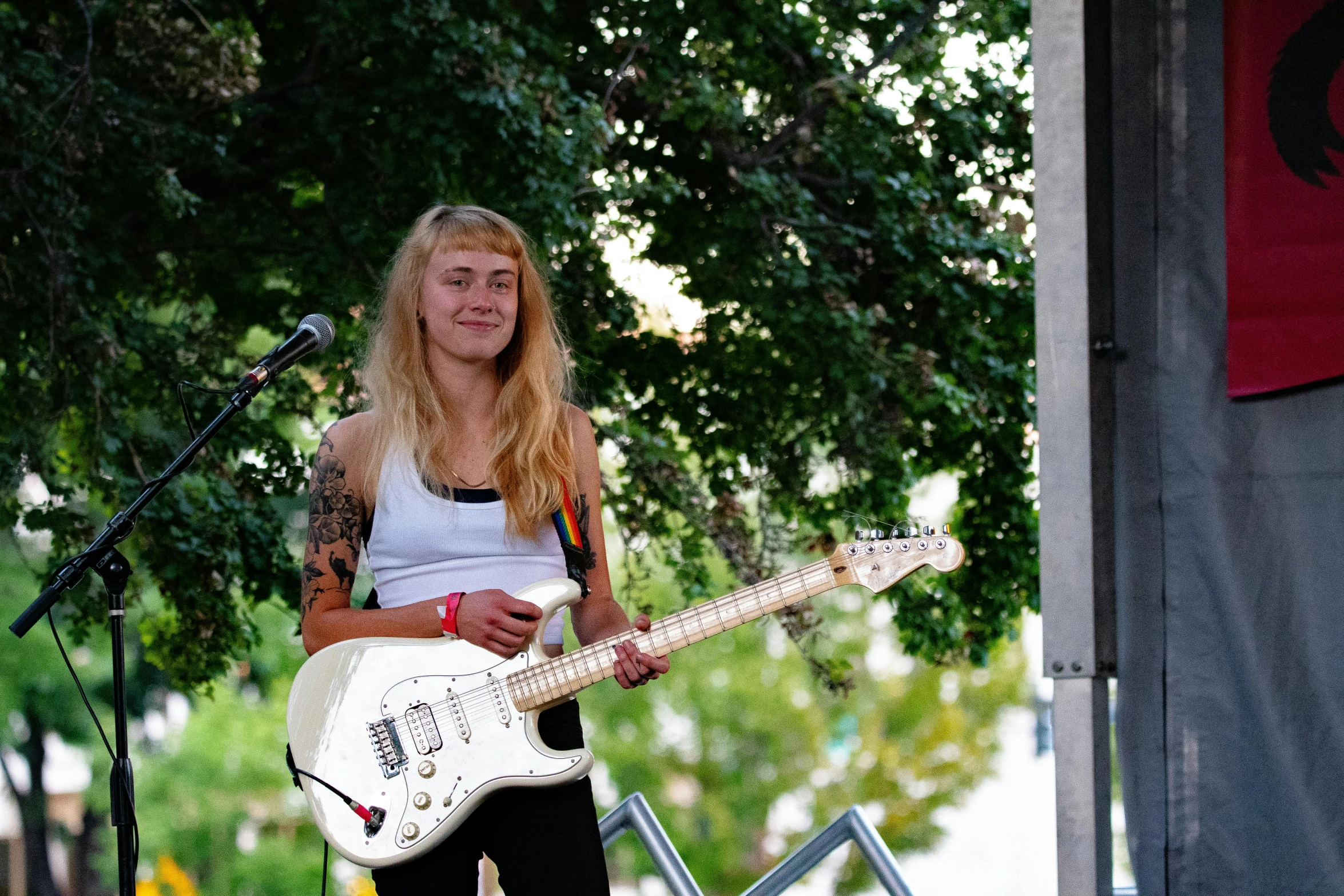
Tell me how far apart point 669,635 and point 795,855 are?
4.22 feet

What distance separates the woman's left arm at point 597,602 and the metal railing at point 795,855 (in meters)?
0.99

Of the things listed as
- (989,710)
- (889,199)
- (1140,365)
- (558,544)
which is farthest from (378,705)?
(989,710)

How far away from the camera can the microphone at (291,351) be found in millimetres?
2766

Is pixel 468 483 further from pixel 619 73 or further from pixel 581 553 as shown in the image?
pixel 619 73

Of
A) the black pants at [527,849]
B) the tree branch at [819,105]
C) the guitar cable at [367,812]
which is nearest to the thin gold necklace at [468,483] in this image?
the black pants at [527,849]

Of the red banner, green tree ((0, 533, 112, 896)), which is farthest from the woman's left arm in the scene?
green tree ((0, 533, 112, 896))

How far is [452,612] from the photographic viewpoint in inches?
104

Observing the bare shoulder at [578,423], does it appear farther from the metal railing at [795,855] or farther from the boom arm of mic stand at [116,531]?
the metal railing at [795,855]

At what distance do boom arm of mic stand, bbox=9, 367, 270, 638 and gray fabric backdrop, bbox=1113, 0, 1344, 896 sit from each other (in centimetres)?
177

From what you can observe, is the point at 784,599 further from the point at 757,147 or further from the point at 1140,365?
the point at 757,147

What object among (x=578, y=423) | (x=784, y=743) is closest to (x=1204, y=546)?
(x=578, y=423)

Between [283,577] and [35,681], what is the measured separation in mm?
9425

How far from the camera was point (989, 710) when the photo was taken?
1859cm

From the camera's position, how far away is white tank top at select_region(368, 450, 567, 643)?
2730 mm
